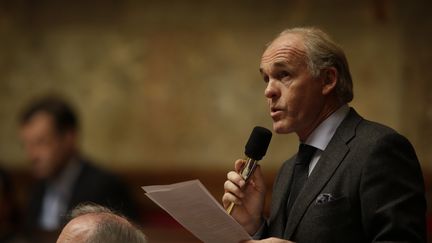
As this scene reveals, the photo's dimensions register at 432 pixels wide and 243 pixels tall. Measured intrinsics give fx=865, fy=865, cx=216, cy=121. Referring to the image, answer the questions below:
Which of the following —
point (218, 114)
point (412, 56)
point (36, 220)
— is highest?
point (412, 56)

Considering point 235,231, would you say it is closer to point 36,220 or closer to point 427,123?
point 36,220

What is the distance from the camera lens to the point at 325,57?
276 centimetres

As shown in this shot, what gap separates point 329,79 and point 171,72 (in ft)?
11.9

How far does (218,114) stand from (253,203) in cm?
347

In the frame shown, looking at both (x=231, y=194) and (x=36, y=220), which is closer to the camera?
(x=231, y=194)

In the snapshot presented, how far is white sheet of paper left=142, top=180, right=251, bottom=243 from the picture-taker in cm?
248

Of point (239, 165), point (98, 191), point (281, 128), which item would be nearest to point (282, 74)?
point (281, 128)

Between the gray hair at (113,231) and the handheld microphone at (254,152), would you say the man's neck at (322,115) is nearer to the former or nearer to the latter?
the handheld microphone at (254,152)

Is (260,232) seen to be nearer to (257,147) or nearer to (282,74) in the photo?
(257,147)

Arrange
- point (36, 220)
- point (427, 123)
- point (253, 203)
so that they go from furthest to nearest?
point (427, 123)
point (36, 220)
point (253, 203)

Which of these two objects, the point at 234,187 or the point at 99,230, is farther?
the point at 234,187

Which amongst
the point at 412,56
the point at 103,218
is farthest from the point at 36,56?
the point at 103,218

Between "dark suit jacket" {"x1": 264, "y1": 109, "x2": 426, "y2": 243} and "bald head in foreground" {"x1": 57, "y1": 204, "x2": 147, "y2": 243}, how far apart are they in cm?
54

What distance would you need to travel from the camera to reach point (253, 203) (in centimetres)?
279
